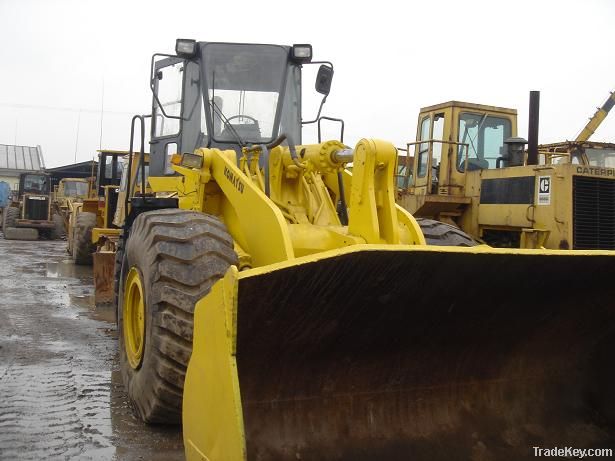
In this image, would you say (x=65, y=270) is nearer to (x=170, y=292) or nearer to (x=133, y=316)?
(x=133, y=316)

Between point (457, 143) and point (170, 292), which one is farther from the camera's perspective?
point (457, 143)

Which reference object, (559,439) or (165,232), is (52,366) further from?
(559,439)

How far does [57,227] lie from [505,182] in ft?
63.8

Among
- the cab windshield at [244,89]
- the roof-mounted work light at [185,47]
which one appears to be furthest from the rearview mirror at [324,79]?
the roof-mounted work light at [185,47]

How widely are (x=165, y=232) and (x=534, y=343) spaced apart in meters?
2.24

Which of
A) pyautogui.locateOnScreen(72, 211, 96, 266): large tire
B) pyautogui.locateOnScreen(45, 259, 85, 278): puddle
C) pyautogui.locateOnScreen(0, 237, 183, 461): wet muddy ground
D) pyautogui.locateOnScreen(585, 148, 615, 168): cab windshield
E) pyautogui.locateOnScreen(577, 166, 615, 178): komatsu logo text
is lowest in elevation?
pyautogui.locateOnScreen(0, 237, 183, 461): wet muddy ground

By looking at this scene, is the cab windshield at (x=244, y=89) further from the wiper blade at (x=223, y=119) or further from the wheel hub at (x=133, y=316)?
the wheel hub at (x=133, y=316)

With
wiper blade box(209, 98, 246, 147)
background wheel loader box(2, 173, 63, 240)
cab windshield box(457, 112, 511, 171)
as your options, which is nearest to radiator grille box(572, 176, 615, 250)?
cab windshield box(457, 112, 511, 171)

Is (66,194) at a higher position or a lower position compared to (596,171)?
higher

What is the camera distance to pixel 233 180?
465 centimetres

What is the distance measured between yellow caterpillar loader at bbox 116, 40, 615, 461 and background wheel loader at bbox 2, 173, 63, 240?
69.9ft

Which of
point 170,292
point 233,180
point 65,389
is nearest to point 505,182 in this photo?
point 233,180

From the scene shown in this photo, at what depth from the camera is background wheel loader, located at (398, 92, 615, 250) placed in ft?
30.3

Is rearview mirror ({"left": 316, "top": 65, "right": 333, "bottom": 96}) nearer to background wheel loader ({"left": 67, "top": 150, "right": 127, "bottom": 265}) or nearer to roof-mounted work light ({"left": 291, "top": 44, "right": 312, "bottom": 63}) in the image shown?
roof-mounted work light ({"left": 291, "top": 44, "right": 312, "bottom": 63})
